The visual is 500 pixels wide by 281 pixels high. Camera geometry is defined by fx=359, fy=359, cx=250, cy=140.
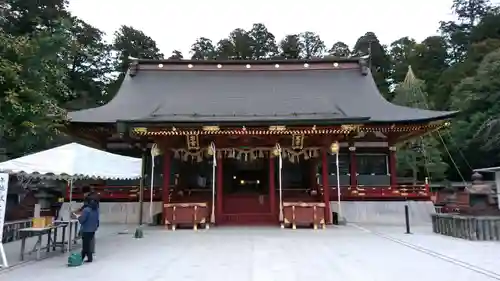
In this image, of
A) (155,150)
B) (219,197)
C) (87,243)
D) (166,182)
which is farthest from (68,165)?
(219,197)

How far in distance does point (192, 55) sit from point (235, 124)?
40303mm

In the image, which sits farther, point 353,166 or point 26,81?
point 353,166

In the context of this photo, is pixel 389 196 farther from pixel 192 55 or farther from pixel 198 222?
pixel 192 55

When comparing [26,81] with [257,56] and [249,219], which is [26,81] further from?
[257,56]

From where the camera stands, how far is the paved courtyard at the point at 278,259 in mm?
4914

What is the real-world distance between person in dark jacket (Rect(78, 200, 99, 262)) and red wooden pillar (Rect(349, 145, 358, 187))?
35.6ft

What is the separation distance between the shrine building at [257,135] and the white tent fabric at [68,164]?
269cm

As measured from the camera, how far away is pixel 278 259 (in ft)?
19.8

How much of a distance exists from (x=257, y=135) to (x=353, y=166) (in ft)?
17.5

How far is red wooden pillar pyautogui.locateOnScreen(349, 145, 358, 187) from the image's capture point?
14664mm

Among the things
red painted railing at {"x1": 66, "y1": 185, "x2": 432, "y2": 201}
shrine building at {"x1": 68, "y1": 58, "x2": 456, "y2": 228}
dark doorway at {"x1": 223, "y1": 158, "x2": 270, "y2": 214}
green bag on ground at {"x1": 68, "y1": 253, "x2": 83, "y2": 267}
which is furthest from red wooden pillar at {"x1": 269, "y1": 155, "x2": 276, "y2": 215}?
green bag on ground at {"x1": 68, "y1": 253, "x2": 83, "y2": 267}

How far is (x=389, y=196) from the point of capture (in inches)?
531

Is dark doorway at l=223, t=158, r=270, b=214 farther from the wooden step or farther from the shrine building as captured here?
the wooden step

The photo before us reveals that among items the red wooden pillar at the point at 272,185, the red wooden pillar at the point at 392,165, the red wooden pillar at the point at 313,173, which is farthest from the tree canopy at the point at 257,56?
the red wooden pillar at the point at 392,165
